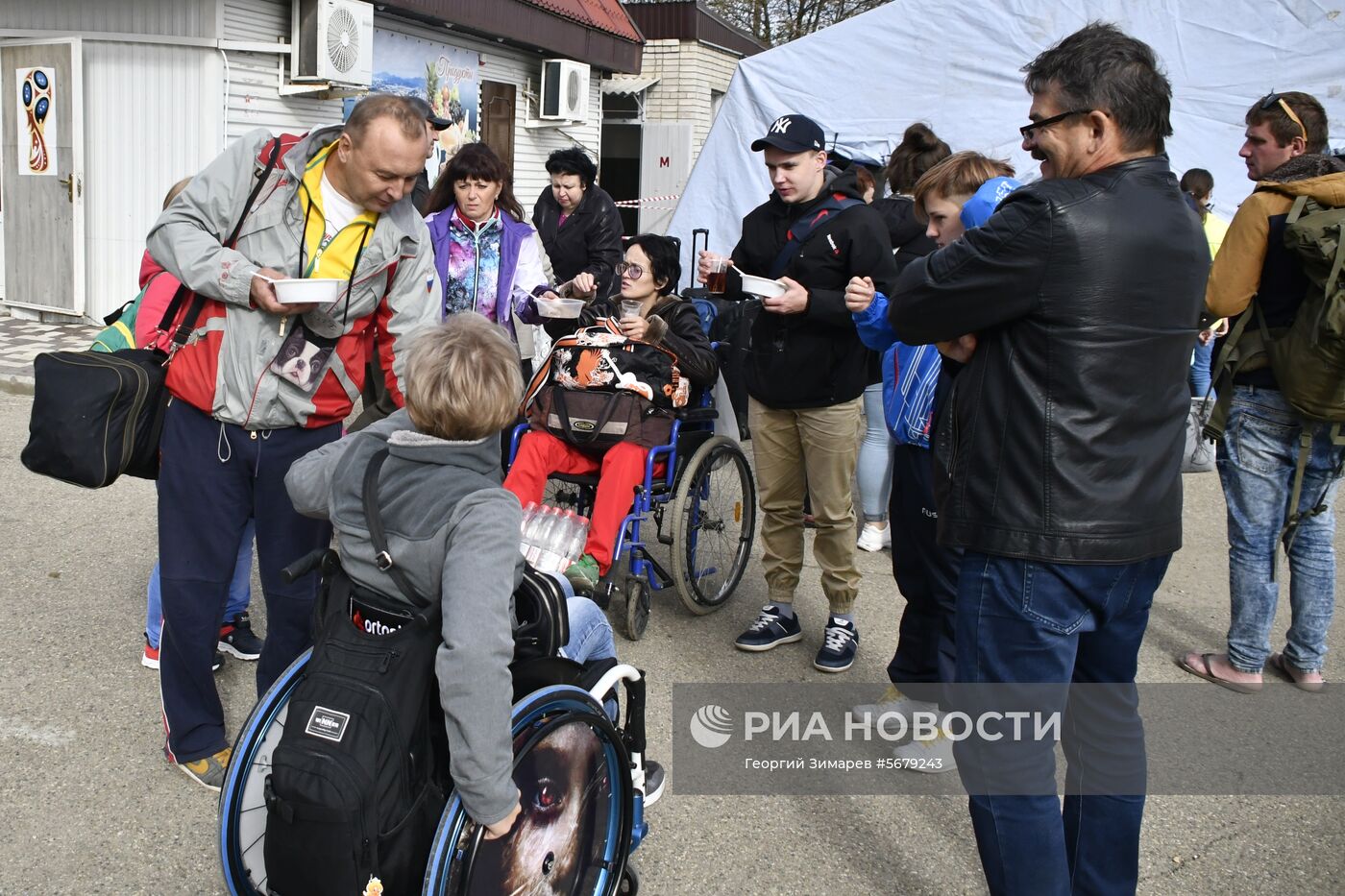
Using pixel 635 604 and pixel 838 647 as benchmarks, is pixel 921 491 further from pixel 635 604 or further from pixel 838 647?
pixel 635 604

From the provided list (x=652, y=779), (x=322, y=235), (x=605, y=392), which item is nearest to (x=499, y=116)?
(x=605, y=392)

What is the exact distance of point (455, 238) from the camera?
5.11 metres

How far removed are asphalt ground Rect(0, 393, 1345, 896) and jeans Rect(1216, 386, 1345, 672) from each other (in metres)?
0.33

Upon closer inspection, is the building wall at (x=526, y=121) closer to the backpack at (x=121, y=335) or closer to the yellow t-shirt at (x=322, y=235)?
the backpack at (x=121, y=335)

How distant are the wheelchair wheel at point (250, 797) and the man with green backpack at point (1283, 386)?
324 cm

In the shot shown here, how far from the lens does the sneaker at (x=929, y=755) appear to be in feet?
11.8

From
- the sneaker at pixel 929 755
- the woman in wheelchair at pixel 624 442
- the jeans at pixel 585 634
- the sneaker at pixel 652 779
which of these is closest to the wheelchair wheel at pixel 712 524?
the woman in wheelchair at pixel 624 442

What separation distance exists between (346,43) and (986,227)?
8.99 m

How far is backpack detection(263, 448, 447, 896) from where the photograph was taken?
2.06 m

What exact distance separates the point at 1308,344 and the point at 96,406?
12.0 ft

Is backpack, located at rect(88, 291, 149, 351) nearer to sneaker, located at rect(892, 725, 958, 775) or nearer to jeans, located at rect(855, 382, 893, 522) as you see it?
sneaker, located at rect(892, 725, 958, 775)

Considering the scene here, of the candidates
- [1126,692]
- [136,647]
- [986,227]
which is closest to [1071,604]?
[1126,692]

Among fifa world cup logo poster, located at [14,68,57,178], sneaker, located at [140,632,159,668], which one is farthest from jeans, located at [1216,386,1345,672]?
fifa world cup logo poster, located at [14,68,57,178]

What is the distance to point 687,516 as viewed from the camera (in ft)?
15.0
